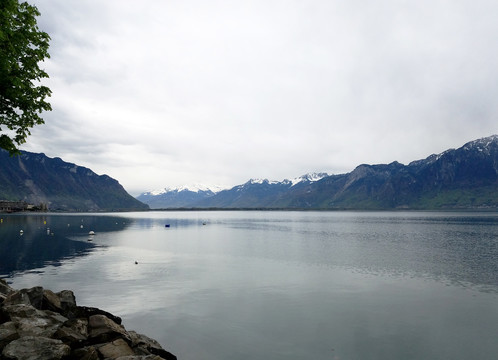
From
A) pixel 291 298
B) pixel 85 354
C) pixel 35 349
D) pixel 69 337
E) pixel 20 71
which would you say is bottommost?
pixel 291 298

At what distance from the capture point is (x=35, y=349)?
17.5 meters

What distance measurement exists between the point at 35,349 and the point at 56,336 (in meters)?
2.61

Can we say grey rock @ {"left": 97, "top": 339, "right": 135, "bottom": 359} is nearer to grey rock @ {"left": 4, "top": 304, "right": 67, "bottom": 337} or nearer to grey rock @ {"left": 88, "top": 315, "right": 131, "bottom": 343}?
grey rock @ {"left": 88, "top": 315, "right": 131, "bottom": 343}

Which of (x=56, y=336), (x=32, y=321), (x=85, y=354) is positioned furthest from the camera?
(x=32, y=321)

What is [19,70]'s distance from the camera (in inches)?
1081

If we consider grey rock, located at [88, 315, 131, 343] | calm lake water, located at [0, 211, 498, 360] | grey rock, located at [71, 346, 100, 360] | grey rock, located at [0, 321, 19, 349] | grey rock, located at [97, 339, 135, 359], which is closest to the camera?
grey rock, located at [71, 346, 100, 360]

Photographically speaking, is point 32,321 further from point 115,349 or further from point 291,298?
point 291,298

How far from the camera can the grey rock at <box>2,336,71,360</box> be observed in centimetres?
1684

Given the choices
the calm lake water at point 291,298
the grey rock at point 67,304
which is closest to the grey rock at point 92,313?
the grey rock at point 67,304

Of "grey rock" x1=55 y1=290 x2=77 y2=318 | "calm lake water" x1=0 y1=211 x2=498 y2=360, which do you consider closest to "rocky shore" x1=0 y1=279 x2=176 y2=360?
"grey rock" x1=55 y1=290 x2=77 y2=318

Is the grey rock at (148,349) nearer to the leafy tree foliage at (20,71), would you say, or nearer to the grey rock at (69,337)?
the grey rock at (69,337)

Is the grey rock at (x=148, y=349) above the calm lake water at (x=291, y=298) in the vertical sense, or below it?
above

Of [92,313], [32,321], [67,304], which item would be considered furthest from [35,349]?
[67,304]

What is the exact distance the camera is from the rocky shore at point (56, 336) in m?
17.6
